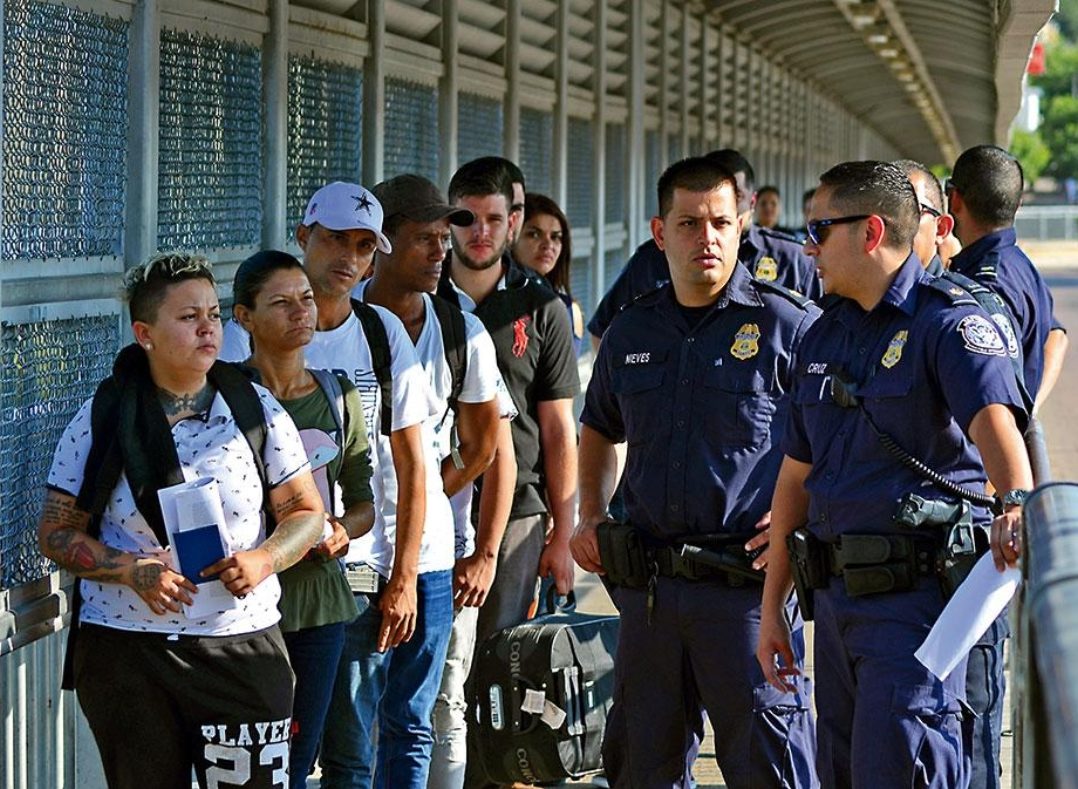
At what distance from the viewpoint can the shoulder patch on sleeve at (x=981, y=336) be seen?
178 inches

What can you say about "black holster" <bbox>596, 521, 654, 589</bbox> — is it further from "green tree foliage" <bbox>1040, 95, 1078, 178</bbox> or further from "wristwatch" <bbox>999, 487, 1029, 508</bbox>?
"green tree foliage" <bbox>1040, 95, 1078, 178</bbox>

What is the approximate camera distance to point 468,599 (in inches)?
230

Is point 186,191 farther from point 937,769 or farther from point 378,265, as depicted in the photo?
point 937,769

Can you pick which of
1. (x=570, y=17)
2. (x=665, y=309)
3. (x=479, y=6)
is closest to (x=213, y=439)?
(x=665, y=309)

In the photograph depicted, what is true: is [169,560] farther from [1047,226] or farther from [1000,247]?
[1047,226]

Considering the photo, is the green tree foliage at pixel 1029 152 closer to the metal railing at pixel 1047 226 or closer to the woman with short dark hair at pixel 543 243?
the metal railing at pixel 1047 226

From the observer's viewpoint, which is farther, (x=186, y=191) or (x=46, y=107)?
(x=186, y=191)

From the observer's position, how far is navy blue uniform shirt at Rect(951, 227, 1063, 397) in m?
6.41

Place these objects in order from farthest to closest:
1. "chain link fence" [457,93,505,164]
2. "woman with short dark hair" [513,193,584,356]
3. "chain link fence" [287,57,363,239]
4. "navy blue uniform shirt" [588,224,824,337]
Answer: "chain link fence" [457,93,505,164], "navy blue uniform shirt" [588,224,824,337], "woman with short dark hair" [513,193,584,356], "chain link fence" [287,57,363,239]

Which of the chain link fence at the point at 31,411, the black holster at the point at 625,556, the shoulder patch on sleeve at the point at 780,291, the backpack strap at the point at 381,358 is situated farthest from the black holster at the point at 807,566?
the chain link fence at the point at 31,411

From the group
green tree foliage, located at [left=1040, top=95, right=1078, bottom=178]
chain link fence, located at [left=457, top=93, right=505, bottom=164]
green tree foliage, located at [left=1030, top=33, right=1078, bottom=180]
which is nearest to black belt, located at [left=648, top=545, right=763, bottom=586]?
chain link fence, located at [left=457, top=93, right=505, bottom=164]

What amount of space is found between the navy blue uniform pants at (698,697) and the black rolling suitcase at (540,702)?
0.69 meters

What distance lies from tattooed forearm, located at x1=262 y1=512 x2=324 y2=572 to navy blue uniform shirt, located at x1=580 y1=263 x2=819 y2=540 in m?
1.12

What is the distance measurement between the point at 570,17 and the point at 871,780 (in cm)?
783
